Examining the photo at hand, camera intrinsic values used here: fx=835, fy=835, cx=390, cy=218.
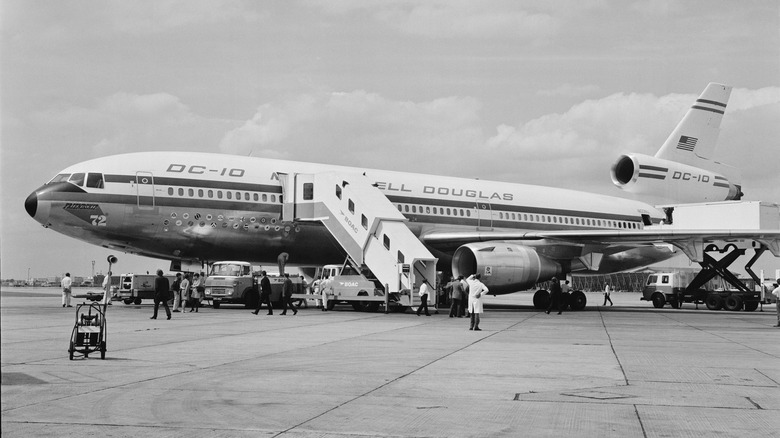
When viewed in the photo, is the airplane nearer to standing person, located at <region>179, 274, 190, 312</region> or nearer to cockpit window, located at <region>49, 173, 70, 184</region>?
cockpit window, located at <region>49, 173, 70, 184</region>

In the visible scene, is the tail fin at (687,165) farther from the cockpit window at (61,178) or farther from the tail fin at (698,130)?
the cockpit window at (61,178)

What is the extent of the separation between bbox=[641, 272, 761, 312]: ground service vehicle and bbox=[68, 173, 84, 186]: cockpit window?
86.9 feet

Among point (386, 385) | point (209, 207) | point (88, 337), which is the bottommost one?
point (386, 385)

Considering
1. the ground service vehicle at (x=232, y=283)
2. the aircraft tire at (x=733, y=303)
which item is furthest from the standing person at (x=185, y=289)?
the aircraft tire at (x=733, y=303)

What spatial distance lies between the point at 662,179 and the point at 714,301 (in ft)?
19.6

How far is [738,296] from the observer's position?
36156mm

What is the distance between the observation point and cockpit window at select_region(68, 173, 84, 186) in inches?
995

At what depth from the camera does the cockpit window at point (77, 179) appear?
995 inches

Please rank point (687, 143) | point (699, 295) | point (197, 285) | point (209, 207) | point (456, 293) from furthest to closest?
1. point (687, 143)
2. point (699, 295)
3. point (197, 285)
4. point (209, 207)
5. point (456, 293)

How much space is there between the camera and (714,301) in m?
37.2

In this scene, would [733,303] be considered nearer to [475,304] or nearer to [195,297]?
[475,304]

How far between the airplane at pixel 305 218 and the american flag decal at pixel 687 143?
5.63 m

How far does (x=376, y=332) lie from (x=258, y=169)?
37.6 ft

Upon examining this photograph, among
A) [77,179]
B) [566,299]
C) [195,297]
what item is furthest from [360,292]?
[566,299]
